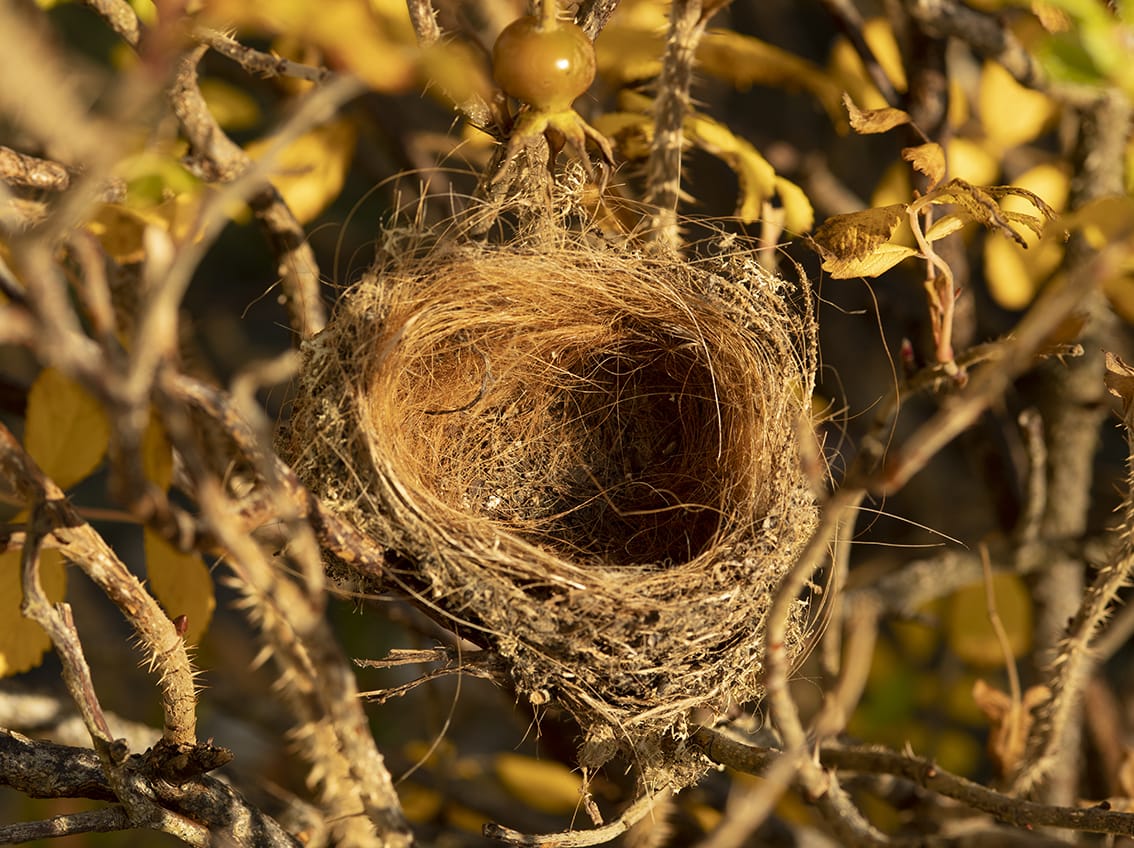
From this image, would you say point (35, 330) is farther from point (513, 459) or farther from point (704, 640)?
point (513, 459)

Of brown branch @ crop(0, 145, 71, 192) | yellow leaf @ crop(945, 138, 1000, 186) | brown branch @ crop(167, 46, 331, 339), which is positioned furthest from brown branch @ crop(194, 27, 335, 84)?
yellow leaf @ crop(945, 138, 1000, 186)

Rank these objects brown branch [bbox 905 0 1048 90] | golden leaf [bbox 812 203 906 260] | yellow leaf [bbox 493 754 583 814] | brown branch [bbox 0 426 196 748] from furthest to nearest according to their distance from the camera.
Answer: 1. yellow leaf [bbox 493 754 583 814]
2. brown branch [bbox 905 0 1048 90]
3. golden leaf [bbox 812 203 906 260]
4. brown branch [bbox 0 426 196 748]

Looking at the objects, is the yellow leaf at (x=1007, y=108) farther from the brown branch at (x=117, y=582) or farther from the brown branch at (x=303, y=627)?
the brown branch at (x=117, y=582)

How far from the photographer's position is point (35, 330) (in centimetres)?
50

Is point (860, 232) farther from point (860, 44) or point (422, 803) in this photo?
point (422, 803)

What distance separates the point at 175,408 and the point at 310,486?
392mm

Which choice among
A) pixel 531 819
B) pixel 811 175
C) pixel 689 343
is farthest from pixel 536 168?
pixel 531 819

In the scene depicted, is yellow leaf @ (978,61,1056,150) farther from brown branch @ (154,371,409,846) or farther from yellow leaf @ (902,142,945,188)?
brown branch @ (154,371,409,846)

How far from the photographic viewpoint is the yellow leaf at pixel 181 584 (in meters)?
1.04

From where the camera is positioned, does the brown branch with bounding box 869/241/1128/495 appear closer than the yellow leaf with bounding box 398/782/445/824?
Yes

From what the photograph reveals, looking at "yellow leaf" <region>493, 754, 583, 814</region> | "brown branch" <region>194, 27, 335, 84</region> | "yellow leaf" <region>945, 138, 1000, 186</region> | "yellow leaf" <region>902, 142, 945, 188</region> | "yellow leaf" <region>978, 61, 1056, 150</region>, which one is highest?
"brown branch" <region>194, 27, 335, 84</region>

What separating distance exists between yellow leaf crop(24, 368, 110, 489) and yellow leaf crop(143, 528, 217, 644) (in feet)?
0.32

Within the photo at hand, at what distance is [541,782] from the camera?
1473 millimetres

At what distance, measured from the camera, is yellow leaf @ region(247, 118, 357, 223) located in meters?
1.25
